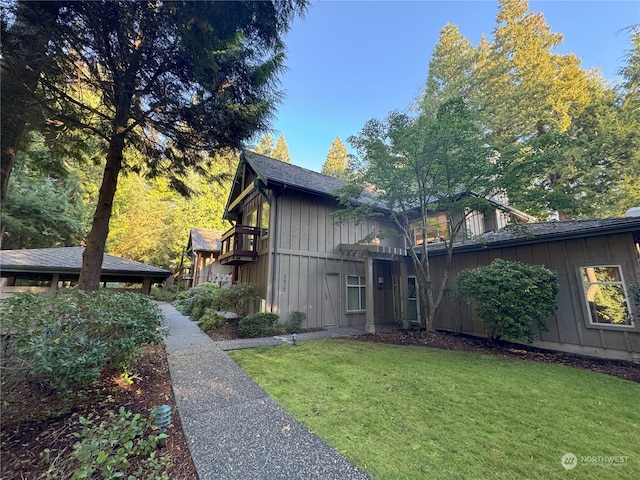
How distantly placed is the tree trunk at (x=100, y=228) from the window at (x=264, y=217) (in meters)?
5.07

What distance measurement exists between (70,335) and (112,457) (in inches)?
63.5

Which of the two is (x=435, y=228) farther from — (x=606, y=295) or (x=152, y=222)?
(x=152, y=222)

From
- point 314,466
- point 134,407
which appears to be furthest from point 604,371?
point 134,407

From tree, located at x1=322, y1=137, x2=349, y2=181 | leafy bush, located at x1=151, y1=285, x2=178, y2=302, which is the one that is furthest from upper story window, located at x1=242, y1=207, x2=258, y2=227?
tree, located at x1=322, y1=137, x2=349, y2=181

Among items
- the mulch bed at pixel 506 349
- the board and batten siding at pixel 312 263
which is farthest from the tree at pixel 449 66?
the mulch bed at pixel 506 349

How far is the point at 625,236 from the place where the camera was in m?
6.23

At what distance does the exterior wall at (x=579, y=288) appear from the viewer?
20.0 ft

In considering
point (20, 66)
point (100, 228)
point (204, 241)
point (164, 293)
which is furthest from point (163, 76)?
point (164, 293)

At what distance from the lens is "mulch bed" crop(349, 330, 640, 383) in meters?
5.61

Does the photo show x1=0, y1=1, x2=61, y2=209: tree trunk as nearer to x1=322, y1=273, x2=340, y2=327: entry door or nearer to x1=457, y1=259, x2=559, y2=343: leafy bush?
x1=322, y1=273, x2=340, y2=327: entry door

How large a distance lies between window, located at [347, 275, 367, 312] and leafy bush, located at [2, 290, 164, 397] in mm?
7769

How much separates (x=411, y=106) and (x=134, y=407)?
2422cm

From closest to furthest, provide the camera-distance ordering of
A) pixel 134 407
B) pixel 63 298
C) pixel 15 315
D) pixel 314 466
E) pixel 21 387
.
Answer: pixel 314 466, pixel 21 387, pixel 15 315, pixel 134 407, pixel 63 298

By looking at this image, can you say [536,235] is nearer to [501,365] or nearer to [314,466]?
[501,365]
